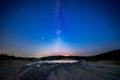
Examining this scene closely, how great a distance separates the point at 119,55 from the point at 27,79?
43229 millimetres

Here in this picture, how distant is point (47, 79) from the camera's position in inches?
584

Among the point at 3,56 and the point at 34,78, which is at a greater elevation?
the point at 3,56

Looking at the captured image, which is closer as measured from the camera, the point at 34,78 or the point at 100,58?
the point at 34,78

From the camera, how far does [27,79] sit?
15.1 meters

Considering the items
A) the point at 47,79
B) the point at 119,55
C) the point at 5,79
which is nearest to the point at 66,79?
the point at 47,79

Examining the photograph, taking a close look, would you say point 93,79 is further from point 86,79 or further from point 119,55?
point 119,55

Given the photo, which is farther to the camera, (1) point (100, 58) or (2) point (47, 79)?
(1) point (100, 58)

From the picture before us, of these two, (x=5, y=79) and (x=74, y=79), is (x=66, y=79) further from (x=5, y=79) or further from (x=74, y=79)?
(x=5, y=79)

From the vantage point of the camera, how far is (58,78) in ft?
49.8

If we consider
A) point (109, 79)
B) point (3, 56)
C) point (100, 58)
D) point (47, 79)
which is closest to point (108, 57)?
point (100, 58)

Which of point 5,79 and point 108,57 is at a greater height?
point 108,57

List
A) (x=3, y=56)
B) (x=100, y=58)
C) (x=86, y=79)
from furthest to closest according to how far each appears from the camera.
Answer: (x=3, y=56)
(x=100, y=58)
(x=86, y=79)

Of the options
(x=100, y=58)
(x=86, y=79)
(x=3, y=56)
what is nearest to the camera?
(x=86, y=79)

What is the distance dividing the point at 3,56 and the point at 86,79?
49822mm
